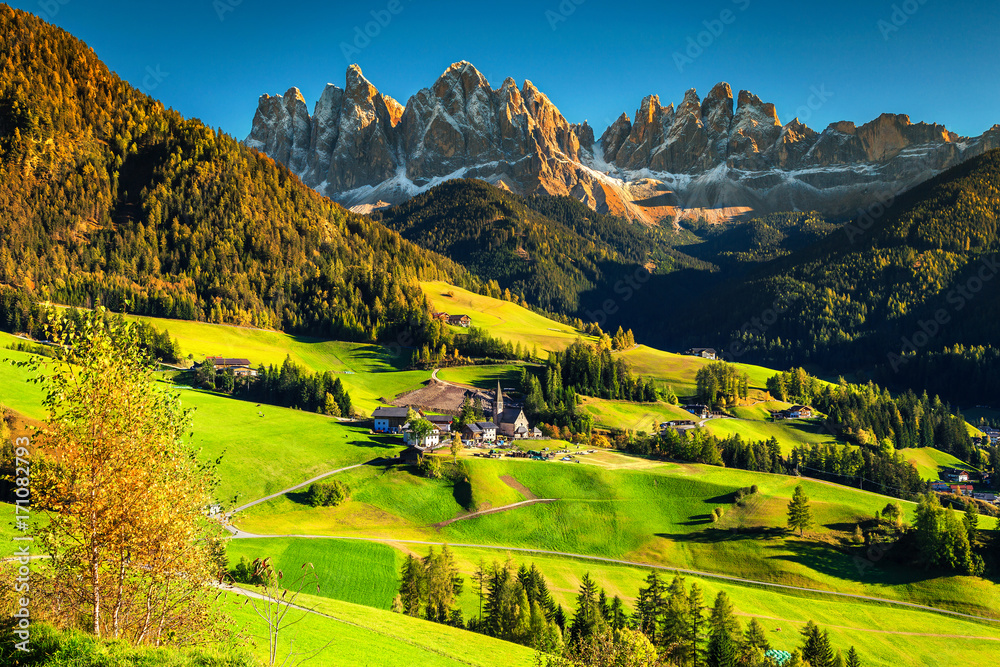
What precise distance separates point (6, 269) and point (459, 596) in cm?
16574

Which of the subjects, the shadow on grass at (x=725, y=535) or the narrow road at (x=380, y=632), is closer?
the narrow road at (x=380, y=632)

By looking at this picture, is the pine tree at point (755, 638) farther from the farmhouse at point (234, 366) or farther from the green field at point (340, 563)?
the farmhouse at point (234, 366)

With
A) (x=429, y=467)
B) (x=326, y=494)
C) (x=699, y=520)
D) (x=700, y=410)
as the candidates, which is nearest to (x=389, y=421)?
(x=429, y=467)

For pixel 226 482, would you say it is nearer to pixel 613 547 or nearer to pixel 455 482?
pixel 455 482

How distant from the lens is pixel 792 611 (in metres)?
69.5

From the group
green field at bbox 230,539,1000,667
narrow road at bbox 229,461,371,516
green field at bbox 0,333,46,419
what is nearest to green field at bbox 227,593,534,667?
green field at bbox 230,539,1000,667

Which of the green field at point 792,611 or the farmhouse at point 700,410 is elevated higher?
the farmhouse at point 700,410

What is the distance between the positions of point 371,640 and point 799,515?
7359 cm

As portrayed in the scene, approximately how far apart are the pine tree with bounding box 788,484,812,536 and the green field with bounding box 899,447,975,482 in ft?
244

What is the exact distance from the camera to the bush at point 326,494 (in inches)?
3511

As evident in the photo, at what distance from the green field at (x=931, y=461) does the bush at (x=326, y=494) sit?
440 feet

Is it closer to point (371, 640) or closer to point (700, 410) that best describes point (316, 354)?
point (700, 410)

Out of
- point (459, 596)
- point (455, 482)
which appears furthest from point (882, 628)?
point (455, 482)

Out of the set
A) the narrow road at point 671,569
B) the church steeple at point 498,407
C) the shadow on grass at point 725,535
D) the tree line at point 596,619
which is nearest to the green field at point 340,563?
the narrow road at point 671,569
